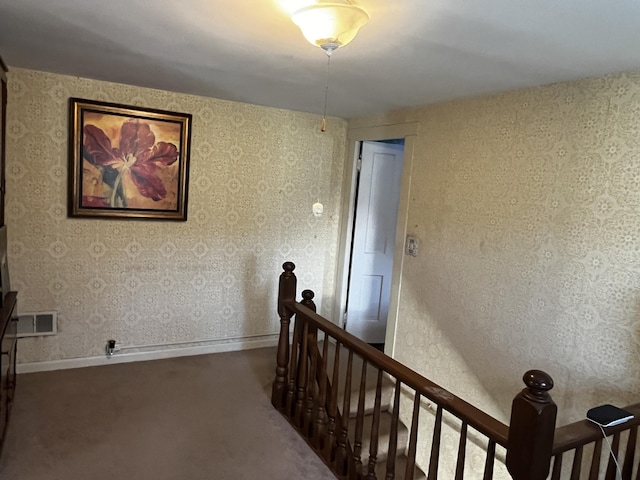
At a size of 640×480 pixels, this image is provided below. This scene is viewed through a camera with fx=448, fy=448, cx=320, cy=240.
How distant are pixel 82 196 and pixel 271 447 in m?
2.14

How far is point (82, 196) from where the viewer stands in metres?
3.18

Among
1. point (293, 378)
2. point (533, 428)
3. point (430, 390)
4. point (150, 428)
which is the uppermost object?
point (533, 428)

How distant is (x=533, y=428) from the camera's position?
131 centimetres

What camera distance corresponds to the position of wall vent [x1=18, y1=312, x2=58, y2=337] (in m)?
3.12

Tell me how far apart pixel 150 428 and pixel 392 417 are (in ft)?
4.86

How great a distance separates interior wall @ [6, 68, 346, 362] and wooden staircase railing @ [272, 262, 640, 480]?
1025 millimetres

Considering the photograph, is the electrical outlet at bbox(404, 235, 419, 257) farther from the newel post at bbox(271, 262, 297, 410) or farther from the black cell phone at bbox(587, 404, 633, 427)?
the black cell phone at bbox(587, 404, 633, 427)

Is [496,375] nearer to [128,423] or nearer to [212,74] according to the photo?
[128,423]

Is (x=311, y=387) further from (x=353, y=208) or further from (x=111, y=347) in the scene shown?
(x=353, y=208)

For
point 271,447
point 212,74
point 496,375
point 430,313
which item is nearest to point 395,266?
point 430,313

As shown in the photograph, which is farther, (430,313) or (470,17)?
(430,313)

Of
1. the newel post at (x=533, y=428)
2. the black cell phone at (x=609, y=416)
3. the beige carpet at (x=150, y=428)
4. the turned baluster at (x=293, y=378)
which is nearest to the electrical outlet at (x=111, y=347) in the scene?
the beige carpet at (x=150, y=428)

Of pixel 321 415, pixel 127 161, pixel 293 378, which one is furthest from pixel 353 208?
pixel 321 415

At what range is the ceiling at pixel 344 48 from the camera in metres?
1.58
